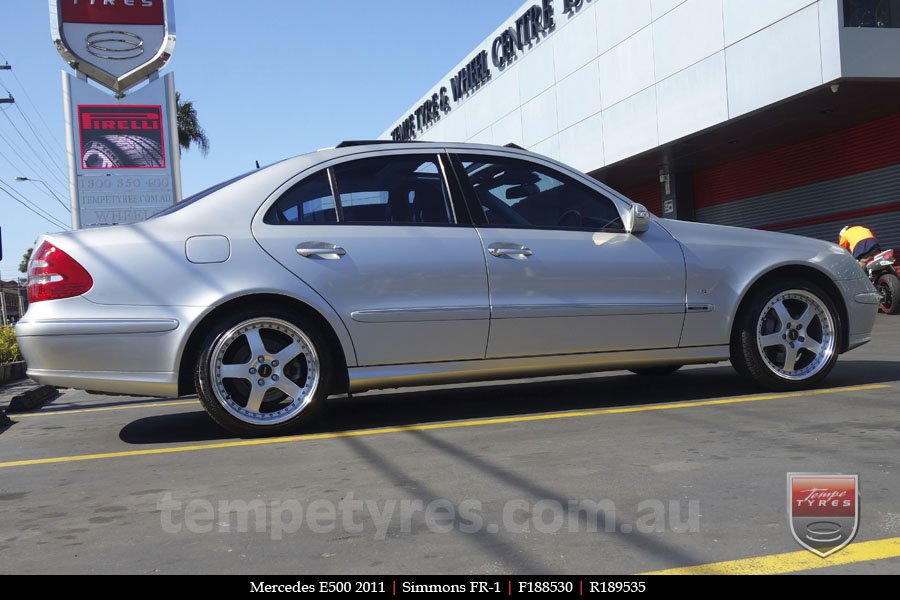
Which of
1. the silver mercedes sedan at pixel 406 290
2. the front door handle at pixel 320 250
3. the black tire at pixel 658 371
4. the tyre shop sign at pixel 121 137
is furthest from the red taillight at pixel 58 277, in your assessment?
the tyre shop sign at pixel 121 137

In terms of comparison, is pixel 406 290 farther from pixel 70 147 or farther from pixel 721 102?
pixel 721 102

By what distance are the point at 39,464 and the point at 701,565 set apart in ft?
10.8

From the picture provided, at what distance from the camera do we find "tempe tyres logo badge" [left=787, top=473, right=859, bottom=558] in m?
2.45

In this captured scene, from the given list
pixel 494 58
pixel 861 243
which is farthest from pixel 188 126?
pixel 861 243

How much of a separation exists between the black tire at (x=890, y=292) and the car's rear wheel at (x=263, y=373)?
38.1 ft

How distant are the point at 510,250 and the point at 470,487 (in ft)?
6.06

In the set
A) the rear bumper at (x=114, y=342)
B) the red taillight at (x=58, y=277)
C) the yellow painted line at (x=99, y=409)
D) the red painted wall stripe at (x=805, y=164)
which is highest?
the red painted wall stripe at (x=805, y=164)

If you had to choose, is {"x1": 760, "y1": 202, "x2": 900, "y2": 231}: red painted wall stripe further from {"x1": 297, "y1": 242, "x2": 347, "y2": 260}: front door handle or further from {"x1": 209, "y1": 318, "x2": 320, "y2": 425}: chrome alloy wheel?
{"x1": 209, "y1": 318, "x2": 320, "y2": 425}: chrome alloy wheel

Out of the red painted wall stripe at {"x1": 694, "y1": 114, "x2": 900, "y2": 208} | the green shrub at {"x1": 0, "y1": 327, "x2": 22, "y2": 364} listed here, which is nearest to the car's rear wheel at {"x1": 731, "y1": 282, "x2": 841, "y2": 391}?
the green shrub at {"x1": 0, "y1": 327, "x2": 22, "y2": 364}

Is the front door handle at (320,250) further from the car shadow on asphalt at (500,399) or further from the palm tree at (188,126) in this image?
A: the palm tree at (188,126)

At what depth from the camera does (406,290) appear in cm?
463

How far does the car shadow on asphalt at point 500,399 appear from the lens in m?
4.98
